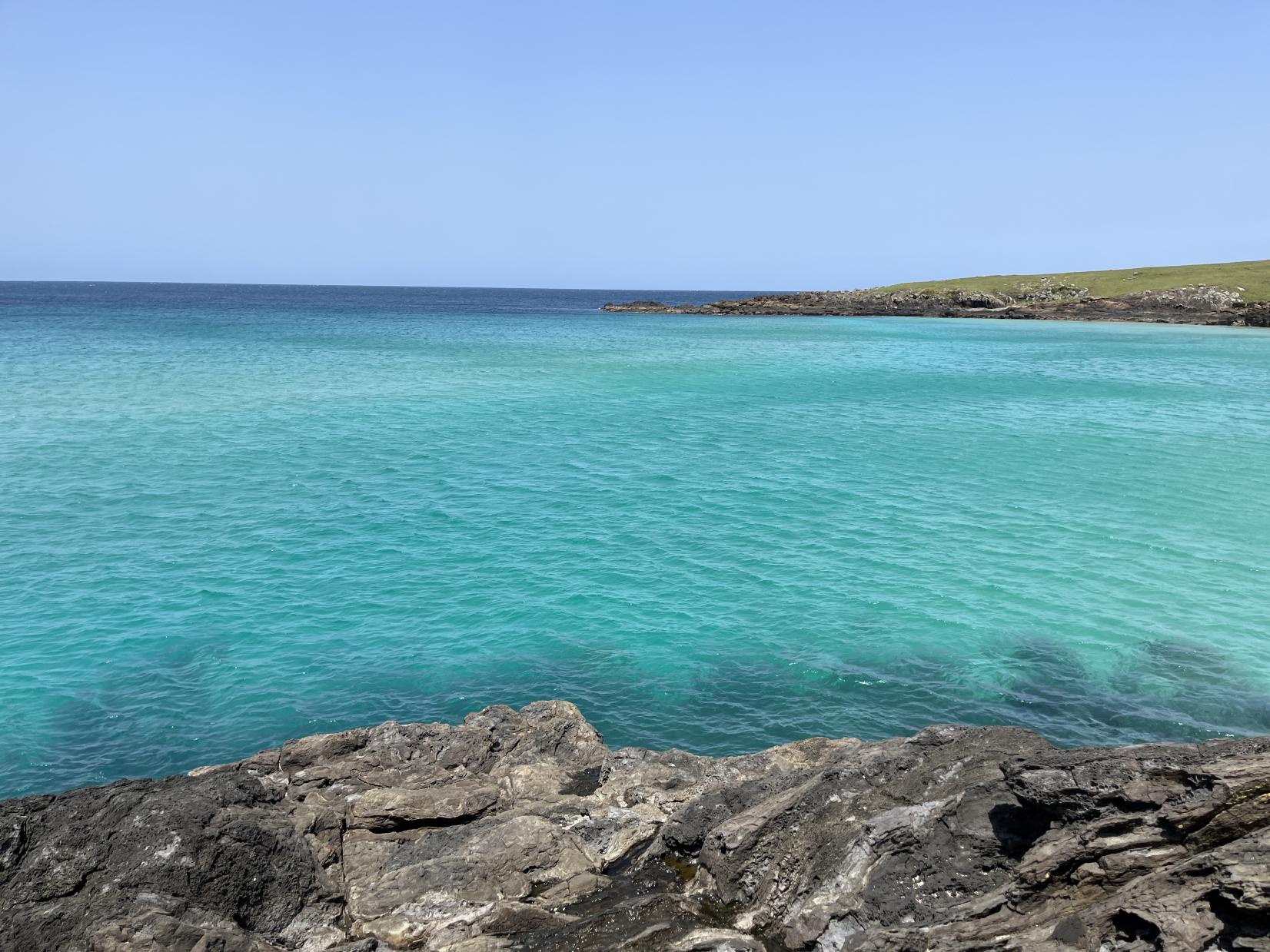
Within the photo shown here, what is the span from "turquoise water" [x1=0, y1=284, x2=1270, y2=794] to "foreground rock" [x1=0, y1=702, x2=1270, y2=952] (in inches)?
219

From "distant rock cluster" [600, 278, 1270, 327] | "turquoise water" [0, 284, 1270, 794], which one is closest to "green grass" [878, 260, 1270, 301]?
"distant rock cluster" [600, 278, 1270, 327]

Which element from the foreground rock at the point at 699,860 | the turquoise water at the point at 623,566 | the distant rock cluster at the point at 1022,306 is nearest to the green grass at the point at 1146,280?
the distant rock cluster at the point at 1022,306

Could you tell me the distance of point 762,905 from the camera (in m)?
10.8

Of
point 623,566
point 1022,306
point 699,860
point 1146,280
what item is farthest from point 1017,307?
point 699,860

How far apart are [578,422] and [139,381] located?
34934mm

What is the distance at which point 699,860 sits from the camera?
38.3 ft

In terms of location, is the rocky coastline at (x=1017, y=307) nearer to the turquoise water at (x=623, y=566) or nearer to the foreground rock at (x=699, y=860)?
the turquoise water at (x=623, y=566)

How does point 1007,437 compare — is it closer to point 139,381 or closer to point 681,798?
point 681,798

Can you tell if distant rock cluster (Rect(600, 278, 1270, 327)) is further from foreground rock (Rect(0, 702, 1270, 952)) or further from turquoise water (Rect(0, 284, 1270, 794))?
foreground rock (Rect(0, 702, 1270, 952))

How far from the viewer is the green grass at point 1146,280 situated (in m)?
127

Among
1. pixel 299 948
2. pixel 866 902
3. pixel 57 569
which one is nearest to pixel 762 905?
pixel 866 902

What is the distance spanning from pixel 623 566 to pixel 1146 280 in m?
143

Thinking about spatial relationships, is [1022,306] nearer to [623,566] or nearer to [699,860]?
[623,566]

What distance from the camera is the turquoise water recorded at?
19.2 m
